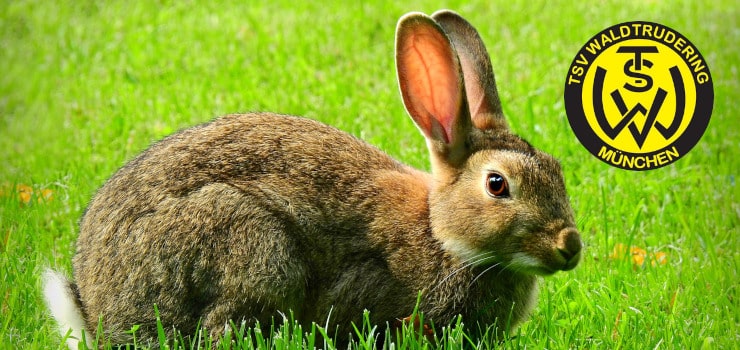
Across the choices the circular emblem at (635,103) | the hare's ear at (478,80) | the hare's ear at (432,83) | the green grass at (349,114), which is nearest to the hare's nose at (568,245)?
the green grass at (349,114)

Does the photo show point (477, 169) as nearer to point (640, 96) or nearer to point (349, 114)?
point (640, 96)

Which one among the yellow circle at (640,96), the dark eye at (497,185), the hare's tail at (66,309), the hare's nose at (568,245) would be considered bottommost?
the hare's tail at (66,309)

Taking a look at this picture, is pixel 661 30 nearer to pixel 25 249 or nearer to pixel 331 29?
pixel 331 29

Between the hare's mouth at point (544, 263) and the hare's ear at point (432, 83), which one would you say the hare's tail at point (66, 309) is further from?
the hare's mouth at point (544, 263)

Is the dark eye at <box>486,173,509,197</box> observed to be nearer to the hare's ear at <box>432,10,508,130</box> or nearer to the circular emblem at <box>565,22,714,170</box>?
the hare's ear at <box>432,10,508,130</box>

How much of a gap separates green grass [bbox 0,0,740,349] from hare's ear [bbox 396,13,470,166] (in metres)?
0.93

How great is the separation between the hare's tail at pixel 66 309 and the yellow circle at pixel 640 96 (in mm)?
3463

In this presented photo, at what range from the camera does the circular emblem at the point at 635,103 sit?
682cm

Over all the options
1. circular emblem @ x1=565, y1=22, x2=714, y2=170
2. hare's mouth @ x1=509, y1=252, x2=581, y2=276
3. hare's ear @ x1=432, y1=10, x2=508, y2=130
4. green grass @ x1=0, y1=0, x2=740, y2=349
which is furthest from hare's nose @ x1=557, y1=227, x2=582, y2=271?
circular emblem @ x1=565, y1=22, x2=714, y2=170

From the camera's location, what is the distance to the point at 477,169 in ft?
16.3

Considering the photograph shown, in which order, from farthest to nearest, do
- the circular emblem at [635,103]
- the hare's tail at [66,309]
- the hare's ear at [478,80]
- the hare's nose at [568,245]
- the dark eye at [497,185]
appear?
the circular emblem at [635,103] → the hare's ear at [478,80] → the hare's tail at [66,309] → the dark eye at [497,185] → the hare's nose at [568,245]

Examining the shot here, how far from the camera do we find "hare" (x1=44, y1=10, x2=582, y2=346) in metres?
4.73

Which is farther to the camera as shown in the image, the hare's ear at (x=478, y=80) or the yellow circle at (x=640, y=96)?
the yellow circle at (x=640, y=96)

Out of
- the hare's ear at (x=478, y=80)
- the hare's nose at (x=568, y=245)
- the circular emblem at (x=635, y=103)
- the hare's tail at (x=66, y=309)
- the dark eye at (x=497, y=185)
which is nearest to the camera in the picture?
the hare's nose at (x=568, y=245)
